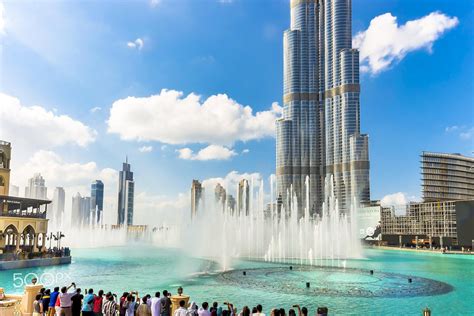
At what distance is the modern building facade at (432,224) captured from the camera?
86.8 metres

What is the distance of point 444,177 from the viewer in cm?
12250

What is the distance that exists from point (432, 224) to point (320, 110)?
80.5m

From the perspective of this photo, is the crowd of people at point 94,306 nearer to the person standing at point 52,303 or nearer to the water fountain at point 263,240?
the person standing at point 52,303

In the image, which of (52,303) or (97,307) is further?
(97,307)

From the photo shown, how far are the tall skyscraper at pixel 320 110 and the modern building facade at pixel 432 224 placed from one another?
2730 cm

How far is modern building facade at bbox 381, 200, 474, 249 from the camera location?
86812mm

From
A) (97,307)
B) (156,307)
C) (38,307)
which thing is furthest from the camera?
(38,307)

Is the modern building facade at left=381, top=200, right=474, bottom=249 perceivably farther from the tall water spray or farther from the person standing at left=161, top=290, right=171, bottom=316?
the person standing at left=161, top=290, right=171, bottom=316

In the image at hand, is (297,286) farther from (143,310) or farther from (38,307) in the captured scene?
(38,307)

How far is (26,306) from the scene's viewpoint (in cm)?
1425

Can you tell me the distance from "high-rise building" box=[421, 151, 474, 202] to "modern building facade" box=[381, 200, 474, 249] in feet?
52.8

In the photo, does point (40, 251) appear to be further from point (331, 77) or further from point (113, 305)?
point (331, 77)

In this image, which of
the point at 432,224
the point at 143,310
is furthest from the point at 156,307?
the point at 432,224

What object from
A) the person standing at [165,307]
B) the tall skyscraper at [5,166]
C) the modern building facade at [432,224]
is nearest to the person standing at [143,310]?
the person standing at [165,307]
